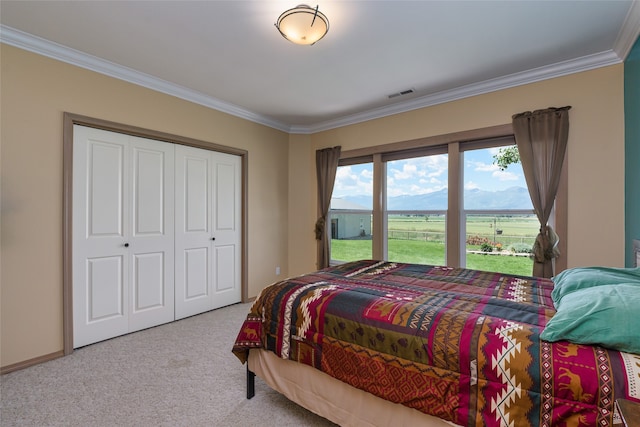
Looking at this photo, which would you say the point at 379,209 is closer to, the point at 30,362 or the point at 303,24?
the point at 303,24

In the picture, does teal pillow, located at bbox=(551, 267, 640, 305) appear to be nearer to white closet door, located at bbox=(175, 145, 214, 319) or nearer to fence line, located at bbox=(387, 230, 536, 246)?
fence line, located at bbox=(387, 230, 536, 246)

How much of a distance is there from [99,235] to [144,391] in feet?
5.13

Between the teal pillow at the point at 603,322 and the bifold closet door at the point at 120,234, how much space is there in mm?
3407

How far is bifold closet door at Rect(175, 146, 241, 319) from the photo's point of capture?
3.41 meters

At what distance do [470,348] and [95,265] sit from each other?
10.5ft

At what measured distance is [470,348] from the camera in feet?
3.78

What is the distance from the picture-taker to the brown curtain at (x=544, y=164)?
269 centimetres

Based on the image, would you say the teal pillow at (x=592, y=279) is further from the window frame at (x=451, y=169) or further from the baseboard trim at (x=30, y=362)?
the baseboard trim at (x=30, y=362)

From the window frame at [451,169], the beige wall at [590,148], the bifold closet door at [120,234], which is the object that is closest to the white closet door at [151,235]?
the bifold closet door at [120,234]

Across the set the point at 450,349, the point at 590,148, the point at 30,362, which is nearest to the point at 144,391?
the point at 30,362

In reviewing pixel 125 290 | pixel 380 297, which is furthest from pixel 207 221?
pixel 380 297

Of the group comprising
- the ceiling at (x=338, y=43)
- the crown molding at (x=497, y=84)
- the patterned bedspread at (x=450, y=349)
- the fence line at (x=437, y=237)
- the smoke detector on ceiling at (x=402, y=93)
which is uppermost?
the ceiling at (x=338, y=43)

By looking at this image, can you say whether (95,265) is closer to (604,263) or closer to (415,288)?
(415,288)

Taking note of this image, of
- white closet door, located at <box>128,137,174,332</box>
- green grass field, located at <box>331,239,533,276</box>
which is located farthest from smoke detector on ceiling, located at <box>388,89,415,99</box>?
white closet door, located at <box>128,137,174,332</box>
